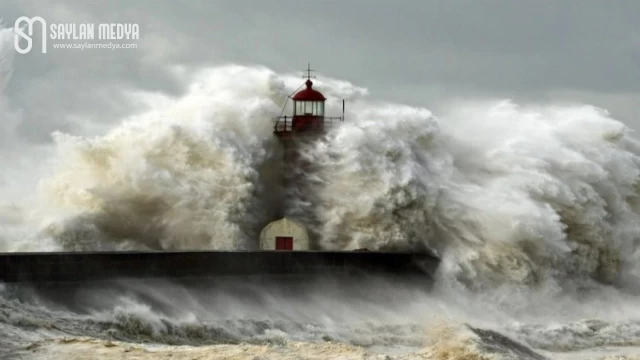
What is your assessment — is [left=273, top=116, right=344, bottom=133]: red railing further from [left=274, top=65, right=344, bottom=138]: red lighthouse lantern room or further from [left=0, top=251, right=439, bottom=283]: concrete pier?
[left=0, top=251, right=439, bottom=283]: concrete pier

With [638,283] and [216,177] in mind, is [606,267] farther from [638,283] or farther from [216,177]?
[216,177]

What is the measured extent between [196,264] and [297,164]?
504 centimetres

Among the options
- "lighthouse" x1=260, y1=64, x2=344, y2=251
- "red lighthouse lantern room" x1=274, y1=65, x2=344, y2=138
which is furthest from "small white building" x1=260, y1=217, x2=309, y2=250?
"red lighthouse lantern room" x1=274, y1=65, x2=344, y2=138

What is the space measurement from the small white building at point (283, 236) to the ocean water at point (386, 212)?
0.19 meters

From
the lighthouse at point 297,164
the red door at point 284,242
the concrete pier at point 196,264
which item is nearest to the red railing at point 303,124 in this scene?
the lighthouse at point 297,164

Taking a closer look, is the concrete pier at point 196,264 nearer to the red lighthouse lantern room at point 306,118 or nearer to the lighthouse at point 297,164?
the lighthouse at point 297,164

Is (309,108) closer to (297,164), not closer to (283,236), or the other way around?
(297,164)

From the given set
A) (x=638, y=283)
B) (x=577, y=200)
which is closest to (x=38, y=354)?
(x=577, y=200)

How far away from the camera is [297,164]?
19875 millimetres

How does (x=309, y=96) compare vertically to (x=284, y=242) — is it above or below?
above

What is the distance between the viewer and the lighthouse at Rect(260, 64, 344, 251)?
19469 millimetres

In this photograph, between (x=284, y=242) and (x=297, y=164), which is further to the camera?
(x=297, y=164)

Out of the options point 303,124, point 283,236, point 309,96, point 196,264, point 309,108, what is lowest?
point 196,264

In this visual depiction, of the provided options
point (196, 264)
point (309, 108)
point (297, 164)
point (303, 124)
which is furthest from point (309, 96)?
point (196, 264)
